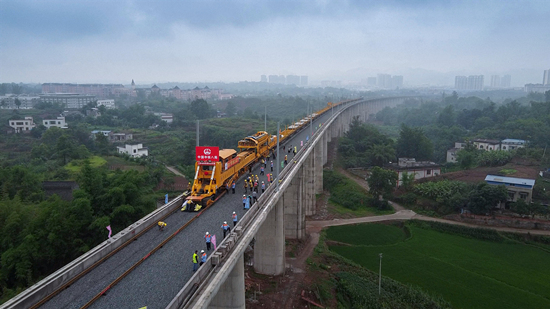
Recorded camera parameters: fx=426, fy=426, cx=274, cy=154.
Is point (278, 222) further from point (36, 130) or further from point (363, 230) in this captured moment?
point (36, 130)

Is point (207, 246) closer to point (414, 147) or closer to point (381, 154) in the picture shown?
point (381, 154)

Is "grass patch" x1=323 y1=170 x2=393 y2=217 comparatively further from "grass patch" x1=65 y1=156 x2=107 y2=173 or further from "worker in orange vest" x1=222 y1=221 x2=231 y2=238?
"worker in orange vest" x1=222 y1=221 x2=231 y2=238

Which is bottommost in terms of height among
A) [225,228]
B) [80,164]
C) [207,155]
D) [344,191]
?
[344,191]

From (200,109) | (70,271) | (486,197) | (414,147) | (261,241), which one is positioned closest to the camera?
(70,271)

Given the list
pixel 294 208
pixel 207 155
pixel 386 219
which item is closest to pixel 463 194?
pixel 386 219

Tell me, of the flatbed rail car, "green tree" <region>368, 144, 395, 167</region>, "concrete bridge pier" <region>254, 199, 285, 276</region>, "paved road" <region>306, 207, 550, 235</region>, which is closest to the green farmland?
"paved road" <region>306, 207, 550, 235</region>

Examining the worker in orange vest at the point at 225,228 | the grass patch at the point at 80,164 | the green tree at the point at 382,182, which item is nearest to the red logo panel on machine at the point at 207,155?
the worker in orange vest at the point at 225,228
